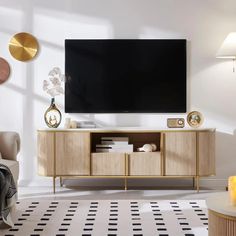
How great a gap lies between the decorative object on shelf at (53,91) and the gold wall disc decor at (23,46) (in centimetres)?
37

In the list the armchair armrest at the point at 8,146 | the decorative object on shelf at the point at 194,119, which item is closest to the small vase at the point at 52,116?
the armchair armrest at the point at 8,146

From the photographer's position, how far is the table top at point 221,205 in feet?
10.5

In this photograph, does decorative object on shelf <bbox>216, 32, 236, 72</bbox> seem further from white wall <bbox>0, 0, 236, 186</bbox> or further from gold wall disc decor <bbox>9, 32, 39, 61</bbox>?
gold wall disc decor <bbox>9, 32, 39, 61</bbox>

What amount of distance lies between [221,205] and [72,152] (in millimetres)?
2793

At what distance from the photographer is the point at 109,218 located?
457cm

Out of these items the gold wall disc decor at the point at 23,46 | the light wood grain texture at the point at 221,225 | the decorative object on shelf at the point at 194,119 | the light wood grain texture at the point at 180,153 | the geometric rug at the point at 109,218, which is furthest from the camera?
the gold wall disc decor at the point at 23,46

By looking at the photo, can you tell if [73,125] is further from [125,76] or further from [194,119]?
[194,119]

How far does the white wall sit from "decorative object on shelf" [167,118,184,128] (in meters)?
0.17

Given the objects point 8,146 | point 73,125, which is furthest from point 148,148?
point 8,146

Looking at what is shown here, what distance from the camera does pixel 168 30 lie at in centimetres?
623

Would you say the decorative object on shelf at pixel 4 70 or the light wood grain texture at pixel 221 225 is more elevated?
the decorative object on shelf at pixel 4 70

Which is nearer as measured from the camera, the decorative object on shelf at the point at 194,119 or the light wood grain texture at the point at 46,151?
the light wood grain texture at the point at 46,151

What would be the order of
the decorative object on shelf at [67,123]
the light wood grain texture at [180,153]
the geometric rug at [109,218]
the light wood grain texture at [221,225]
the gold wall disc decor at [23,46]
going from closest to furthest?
the light wood grain texture at [221,225]
the geometric rug at [109,218]
the light wood grain texture at [180,153]
the decorative object on shelf at [67,123]
the gold wall disc decor at [23,46]

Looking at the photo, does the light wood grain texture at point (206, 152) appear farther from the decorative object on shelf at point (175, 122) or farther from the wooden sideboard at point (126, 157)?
the decorative object on shelf at point (175, 122)
